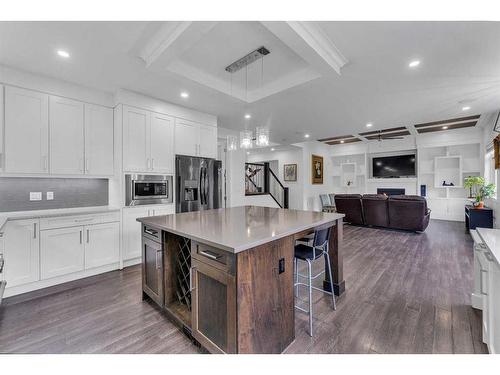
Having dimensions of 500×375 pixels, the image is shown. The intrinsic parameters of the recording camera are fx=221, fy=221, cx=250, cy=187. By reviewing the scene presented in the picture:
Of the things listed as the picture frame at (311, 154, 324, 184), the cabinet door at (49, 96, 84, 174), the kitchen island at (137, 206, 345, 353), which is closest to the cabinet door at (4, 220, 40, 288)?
the cabinet door at (49, 96, 84, 174)

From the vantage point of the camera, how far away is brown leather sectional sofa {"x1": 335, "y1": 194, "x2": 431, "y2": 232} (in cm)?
518

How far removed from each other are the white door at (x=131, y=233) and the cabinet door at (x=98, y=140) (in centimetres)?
71

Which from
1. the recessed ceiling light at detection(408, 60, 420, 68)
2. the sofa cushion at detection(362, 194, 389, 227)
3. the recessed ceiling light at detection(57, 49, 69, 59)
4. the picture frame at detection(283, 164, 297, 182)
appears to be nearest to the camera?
the recessed ceiling light at detection(57, 49, 69, 59)

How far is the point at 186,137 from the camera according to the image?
4.12 m

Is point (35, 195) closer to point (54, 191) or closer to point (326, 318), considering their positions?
point (54, 191)

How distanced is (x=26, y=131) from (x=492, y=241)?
483 cm

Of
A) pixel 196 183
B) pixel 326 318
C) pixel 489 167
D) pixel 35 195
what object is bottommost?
pixel 326 318

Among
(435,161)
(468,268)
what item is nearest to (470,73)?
(468,268)

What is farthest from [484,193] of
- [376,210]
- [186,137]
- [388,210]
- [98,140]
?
[98,140]

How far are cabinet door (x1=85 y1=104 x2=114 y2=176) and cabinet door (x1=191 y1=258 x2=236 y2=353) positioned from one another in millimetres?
2668

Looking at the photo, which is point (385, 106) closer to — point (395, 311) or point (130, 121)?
point (395, 311)

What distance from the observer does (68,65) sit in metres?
2.68

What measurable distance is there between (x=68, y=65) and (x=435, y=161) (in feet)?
31.8

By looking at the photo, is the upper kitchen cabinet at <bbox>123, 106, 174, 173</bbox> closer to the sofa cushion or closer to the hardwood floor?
the hardwood floor
